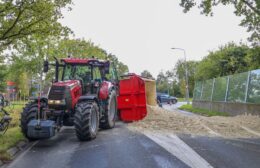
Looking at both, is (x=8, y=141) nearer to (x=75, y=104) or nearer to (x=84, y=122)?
(x=84, y=122)

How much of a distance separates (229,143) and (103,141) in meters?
3.77

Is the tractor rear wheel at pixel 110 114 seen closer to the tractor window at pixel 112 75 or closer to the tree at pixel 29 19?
the tractor window at pixel 112 75

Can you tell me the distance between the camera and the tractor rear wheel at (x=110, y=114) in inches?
572

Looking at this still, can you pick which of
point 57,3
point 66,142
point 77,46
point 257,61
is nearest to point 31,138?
point 66,142

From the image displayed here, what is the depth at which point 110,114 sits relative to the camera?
49.5 ft

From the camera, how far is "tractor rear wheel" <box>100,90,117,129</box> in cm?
1454

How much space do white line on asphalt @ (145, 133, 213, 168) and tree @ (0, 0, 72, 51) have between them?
5.09m

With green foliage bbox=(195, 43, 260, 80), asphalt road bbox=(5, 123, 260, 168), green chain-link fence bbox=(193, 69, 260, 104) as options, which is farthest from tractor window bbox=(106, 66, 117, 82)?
green foliage bbox=(195, 43, 260, 80)

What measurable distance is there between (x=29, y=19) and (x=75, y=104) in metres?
3.33

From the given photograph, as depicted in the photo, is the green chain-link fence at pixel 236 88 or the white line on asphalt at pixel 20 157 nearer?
the white line on asphalt at pixel 20 157

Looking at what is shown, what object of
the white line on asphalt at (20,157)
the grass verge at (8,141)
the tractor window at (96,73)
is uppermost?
the tractor window at (96,73)

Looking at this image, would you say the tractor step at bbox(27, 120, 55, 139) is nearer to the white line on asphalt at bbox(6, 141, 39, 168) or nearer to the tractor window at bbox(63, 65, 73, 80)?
the white line on asphalt at bbox(6, 141, 39, 168)

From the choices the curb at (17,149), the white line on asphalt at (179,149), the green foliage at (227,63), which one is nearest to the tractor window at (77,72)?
the white line on asphalt at (179,149)

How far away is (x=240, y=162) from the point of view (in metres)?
8.46
